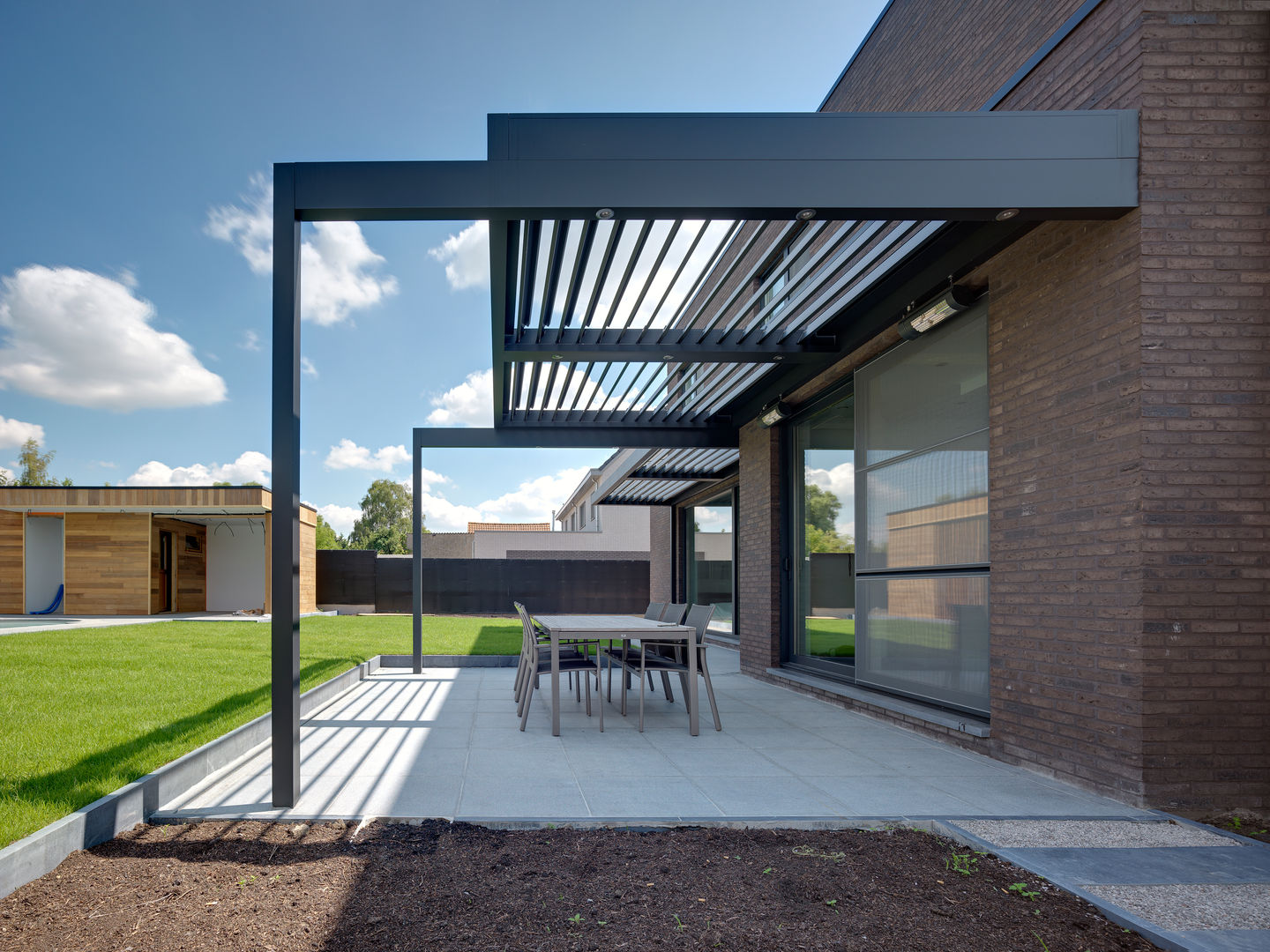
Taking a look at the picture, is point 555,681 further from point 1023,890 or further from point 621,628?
point 1023,890

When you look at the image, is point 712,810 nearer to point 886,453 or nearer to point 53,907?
point 53,907

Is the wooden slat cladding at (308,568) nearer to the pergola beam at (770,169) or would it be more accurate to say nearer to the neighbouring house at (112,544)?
the neighbouring house at (112,544)

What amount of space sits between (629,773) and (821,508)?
4.22 meters

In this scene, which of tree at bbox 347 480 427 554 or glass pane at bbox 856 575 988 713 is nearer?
glass pane at bbox 856 575 988 713

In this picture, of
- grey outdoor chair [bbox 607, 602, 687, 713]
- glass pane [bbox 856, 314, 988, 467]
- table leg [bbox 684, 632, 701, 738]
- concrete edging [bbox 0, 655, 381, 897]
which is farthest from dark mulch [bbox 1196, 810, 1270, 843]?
concrete edging [bbox 0, 655, 381, 897]

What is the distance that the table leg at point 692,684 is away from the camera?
19.0 ft

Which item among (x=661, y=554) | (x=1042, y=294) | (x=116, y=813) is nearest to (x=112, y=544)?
(x=661, y=554)

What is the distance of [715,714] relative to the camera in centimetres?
602

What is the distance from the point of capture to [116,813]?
3305 millimetres

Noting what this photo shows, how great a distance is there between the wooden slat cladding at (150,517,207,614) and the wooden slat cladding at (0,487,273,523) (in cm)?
140

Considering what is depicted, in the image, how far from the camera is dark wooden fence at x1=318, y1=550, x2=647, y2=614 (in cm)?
2194

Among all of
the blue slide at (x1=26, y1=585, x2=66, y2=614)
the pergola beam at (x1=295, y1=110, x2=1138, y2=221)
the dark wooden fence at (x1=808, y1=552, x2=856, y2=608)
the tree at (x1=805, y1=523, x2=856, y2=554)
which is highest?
the pergola beam at (x1=295, y1=110, x2=1138, y2=221)

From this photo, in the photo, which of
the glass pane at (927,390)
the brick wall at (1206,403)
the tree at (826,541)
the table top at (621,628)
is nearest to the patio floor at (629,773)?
the brick wall at (1206,403)

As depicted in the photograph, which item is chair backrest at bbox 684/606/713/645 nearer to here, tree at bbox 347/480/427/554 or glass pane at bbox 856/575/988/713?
glass pane at bbox 856/575/988/713
